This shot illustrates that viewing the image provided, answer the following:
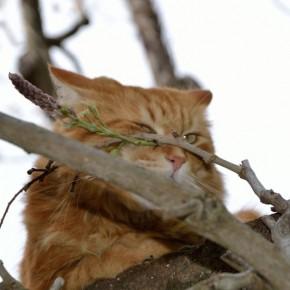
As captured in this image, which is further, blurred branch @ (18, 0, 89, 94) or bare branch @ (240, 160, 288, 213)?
blurred branch @ (18, 0, 89, 94)

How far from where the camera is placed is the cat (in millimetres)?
2186

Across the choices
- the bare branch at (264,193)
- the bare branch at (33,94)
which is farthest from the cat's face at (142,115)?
the bare branch at (33,94)

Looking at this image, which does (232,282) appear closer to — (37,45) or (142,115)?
(142,115)

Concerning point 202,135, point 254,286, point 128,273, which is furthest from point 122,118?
point 254,286

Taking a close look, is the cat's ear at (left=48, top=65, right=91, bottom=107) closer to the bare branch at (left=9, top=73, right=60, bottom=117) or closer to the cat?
the cat

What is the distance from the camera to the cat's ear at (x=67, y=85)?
7.93 ft

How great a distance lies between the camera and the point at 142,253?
7.27 feet

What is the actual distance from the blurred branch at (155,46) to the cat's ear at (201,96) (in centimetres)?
99

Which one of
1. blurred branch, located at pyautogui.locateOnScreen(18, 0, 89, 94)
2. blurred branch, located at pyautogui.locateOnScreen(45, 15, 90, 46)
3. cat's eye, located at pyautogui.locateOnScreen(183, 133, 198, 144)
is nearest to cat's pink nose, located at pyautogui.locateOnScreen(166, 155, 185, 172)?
cat's eye, located at pyautogui.locateOnScreen(183, 133, 198, 144)

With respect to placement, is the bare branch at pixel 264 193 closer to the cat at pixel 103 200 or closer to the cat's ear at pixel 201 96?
the cat at pixel 103 200

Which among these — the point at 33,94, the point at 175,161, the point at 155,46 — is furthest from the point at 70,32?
the point at 33,94

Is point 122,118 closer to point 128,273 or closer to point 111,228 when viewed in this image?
point 111,228

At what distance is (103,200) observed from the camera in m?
2.37

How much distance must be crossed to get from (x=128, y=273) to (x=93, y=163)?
38.1 inches
